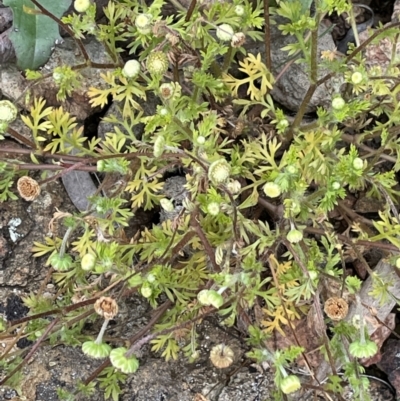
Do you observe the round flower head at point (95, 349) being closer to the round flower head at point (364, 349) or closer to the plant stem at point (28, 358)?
the plant stem at point (28, 358)

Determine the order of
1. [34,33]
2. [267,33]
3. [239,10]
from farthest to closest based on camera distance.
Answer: [34,33], [267,33], [239,10]

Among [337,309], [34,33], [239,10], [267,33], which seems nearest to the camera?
[337,309]

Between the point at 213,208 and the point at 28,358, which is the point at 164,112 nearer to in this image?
the point at 213,208

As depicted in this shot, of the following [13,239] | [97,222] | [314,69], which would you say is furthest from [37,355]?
[314,69]

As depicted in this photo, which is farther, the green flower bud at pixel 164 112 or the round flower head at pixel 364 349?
the green flower bud at pixel 164 112

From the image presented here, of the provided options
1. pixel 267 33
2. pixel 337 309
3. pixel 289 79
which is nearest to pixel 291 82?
pixel 289 79

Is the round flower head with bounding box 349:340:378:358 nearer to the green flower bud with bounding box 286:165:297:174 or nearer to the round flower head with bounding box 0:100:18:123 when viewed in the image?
the green flower bud with bounding box 286:165:297:174

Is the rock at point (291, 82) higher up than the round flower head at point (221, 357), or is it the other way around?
the rock at point (291, 82)

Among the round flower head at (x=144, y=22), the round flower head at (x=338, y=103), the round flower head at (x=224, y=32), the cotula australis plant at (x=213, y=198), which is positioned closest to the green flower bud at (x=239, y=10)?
the cotula australis plant at (x=213, y=198)

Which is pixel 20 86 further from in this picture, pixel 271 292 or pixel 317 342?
pixel 317 342
